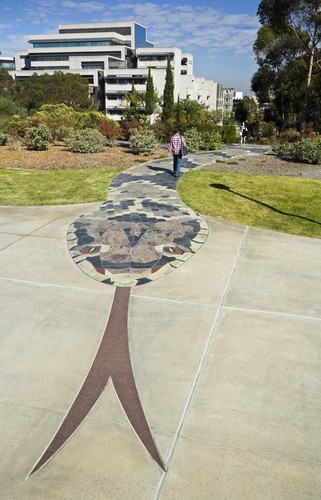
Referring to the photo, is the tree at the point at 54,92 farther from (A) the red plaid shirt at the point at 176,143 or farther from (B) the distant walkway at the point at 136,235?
(B) the distant walkway at the point at 136,235

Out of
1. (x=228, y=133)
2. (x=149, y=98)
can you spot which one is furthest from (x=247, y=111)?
(x=228, y=133)

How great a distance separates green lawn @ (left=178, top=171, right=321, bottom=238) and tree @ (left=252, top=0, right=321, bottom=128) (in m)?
20.7

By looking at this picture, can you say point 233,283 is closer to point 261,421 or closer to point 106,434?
point 261,421

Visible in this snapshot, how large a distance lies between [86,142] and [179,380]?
54.5ft

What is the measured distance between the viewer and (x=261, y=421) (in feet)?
12.4

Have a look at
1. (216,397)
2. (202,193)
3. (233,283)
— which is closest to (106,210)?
(202,193)

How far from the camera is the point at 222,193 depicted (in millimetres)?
12266

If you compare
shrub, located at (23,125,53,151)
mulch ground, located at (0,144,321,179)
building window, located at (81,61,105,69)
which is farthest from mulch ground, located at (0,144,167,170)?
building window, located at (81,61,105,69)

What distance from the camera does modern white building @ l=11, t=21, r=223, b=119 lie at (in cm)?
7662

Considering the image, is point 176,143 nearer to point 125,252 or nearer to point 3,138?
point 125,252

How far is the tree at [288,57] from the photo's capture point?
2891cm

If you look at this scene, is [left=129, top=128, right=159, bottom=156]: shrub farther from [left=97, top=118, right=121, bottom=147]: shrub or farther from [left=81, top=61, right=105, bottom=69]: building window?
[left=81, top=61, right=105, bottom=69]: building window

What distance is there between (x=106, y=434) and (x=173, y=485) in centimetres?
83

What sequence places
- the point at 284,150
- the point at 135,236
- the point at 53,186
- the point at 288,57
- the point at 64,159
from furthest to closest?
the point at 288,57
the point at 284,150
the point at 64,159
the point at 53,186
the point at 135,236
